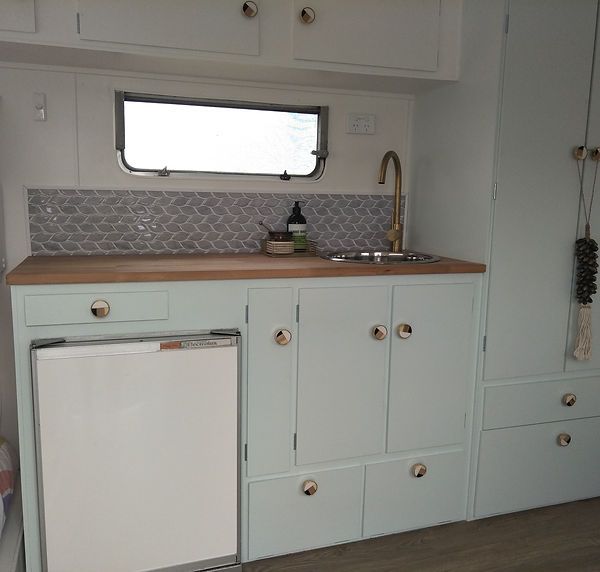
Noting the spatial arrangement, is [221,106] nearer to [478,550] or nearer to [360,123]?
[360,123]

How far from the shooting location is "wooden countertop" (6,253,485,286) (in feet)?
5.61

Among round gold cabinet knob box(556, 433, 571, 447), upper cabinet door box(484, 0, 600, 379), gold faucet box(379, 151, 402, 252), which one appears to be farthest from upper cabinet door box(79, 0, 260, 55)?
round gold cabinet knob box(556, 433, 571, 447)

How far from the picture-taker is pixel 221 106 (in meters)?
2.38

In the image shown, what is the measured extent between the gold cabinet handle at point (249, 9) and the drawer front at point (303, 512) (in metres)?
1.63

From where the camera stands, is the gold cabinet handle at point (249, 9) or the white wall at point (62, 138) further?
the white wall at point (62, 138)

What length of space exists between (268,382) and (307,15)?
1.31m

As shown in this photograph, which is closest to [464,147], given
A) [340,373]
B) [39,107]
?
[340,373]

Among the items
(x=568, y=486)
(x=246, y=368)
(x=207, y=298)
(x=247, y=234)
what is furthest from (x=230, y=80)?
(x=568, y=486)

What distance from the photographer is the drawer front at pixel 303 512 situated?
6.65 feet

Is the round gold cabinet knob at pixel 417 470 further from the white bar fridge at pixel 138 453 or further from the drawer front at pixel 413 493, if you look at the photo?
the white bar fridge at pixel 138 453

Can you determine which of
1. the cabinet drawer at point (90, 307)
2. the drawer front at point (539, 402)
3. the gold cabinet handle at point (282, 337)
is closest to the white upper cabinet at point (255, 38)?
the cabinet drawer at point (90, 307)

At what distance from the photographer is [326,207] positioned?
8.34 ft

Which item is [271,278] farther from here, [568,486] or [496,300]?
[568,486]

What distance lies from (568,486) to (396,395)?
37.3 inches
